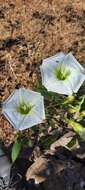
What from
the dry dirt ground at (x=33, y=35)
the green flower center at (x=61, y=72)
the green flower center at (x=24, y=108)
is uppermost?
the green flower center at (x=61, y=72)

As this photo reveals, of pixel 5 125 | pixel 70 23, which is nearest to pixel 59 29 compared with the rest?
pixel 70 23

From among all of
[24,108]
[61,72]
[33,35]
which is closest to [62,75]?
[61,72]

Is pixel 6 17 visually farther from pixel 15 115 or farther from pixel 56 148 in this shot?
pixel 15 115

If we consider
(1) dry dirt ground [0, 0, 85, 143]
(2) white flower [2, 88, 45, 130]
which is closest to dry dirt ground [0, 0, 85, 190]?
(1) dry dirt ground [0, 0, 85, 143]

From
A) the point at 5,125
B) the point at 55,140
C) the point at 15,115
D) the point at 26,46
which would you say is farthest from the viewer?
the point at 26,46

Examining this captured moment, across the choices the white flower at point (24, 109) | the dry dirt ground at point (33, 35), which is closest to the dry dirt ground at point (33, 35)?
the dry dirt ground at point (33, 35)

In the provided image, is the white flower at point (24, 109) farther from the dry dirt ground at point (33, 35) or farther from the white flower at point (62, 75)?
the dry dirt ground at point (33, 35)
